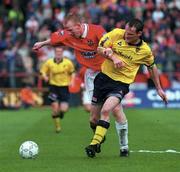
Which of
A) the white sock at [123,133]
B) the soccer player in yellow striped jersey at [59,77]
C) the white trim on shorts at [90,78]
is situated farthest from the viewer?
the soccer player in yellow striped jersey at [59,77]

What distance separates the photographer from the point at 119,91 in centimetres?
1207

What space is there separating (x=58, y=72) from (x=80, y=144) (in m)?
5.69

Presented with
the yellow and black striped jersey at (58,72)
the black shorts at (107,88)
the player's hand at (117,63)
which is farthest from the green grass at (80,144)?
the player's hand at (117,63)

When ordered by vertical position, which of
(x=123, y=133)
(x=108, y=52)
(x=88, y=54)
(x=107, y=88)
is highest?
(x=108, y=52)

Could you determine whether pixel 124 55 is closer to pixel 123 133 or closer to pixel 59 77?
pixel 123 133

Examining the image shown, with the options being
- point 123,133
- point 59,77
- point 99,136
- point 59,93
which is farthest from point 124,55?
point 59,77

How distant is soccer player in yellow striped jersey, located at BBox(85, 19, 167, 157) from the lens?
1182cm

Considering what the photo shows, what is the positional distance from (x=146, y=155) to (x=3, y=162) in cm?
255

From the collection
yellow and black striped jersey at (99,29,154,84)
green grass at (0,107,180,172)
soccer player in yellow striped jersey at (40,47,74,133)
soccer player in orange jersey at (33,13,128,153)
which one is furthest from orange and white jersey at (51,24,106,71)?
soccer player in yellow striped jersey at (40,47,74,133)

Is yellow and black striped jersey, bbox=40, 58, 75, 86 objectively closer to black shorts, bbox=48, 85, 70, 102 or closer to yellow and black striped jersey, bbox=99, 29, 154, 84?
black shorts, bbox=48, 85, 70, 102

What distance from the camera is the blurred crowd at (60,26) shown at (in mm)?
31406

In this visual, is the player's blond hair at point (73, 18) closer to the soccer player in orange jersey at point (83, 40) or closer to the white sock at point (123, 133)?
the soccer player in orange jersey at point (83, 40)

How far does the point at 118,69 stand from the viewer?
12148 mm

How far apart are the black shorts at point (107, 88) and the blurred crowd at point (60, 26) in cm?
1788
